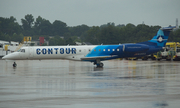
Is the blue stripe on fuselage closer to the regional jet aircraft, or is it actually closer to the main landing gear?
the regional jet aircraft

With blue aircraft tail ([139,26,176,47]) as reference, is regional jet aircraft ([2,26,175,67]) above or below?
below

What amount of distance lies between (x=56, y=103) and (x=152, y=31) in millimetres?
112860

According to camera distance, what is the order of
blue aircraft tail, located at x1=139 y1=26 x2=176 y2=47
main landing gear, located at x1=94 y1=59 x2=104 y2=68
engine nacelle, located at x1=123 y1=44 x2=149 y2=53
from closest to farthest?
main landing gear, located at x1=94 y1=59 x2=104 y2=68
engine nacelle, located at x1=123 y1=44 x2=149 y2=53
blue aircraft tail, located at x1=139 y1=26 x2=176 y2=47

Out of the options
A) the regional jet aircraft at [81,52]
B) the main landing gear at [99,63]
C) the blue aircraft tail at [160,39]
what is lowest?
the main landing gear at [99,63]

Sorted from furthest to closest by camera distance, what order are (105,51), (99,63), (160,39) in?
(160,39), (105,51), (99,63)

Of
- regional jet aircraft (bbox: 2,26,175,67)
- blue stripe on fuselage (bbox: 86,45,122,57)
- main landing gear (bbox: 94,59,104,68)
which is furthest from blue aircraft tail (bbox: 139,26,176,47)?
main landing gear (bbox: 94,59,104,68)

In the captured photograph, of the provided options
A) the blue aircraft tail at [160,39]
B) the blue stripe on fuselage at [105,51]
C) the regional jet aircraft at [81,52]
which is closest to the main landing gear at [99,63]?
the regional jet aircraft at [81,52]

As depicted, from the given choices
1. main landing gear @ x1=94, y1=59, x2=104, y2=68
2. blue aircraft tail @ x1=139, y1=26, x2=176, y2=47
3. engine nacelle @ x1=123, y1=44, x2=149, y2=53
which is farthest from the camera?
blue aircraft tail @ x1=139, y1=26, x2=176, y2=47

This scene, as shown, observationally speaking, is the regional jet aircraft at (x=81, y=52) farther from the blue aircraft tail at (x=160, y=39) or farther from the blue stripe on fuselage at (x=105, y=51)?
the blue aircraft tail at (x=160, y=39)

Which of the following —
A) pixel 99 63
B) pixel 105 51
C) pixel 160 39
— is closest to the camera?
pixel 99 63

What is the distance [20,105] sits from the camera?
31.0ft

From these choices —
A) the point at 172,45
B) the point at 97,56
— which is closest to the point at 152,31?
the point at 172,45

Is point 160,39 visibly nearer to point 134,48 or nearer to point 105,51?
point 134,48

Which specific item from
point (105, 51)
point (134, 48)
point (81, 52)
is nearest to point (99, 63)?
point (105, 51)
